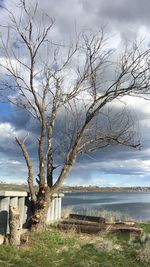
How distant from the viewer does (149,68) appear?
54.3 ft

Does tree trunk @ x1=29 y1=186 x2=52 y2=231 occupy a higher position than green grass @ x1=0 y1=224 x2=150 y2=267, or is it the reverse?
tree trunk @ x1=29 y1=186 x2=52 y2=231

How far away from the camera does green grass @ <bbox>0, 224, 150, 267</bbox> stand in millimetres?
11508

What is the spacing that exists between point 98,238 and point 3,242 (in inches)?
137

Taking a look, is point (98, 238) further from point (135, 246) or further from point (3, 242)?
point (3, 242)

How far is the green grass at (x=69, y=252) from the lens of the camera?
11.5m

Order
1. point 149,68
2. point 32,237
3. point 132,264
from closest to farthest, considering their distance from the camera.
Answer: point 132,264 < point 32,237 < point 149,68

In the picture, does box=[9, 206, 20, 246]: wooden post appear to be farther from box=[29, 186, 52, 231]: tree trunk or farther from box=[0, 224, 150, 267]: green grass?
box=[29, 186, 52, 231]: tree trunk

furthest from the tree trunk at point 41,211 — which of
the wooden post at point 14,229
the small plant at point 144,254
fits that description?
the small plant at point 144,254

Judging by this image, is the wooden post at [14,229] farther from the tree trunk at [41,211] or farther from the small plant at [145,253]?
the small plant at [145,253]

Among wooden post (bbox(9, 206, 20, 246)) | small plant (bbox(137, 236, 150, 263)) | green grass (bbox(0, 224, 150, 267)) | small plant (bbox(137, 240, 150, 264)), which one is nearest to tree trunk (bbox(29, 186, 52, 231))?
green grass (bbox(0, 224, 150, 267))

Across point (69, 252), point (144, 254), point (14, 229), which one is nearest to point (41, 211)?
point (14, 229)

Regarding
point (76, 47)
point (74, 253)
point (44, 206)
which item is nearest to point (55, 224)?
point (44, 206)

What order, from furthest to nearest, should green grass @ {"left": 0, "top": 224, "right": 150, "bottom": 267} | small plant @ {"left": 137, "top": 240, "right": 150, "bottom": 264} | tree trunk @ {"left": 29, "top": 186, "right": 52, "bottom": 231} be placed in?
tree trunk @ {"left": 29, "top": 186, "right": 52, "bottom": 231}
small plant @ {"left": 137, "top": 240, "right": 150, "bottom": 264}
green grass @ {"left": 0, "top": 224, "right": 150, "bottom": 267}

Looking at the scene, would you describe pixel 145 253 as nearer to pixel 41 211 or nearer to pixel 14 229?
pixel 14 229
